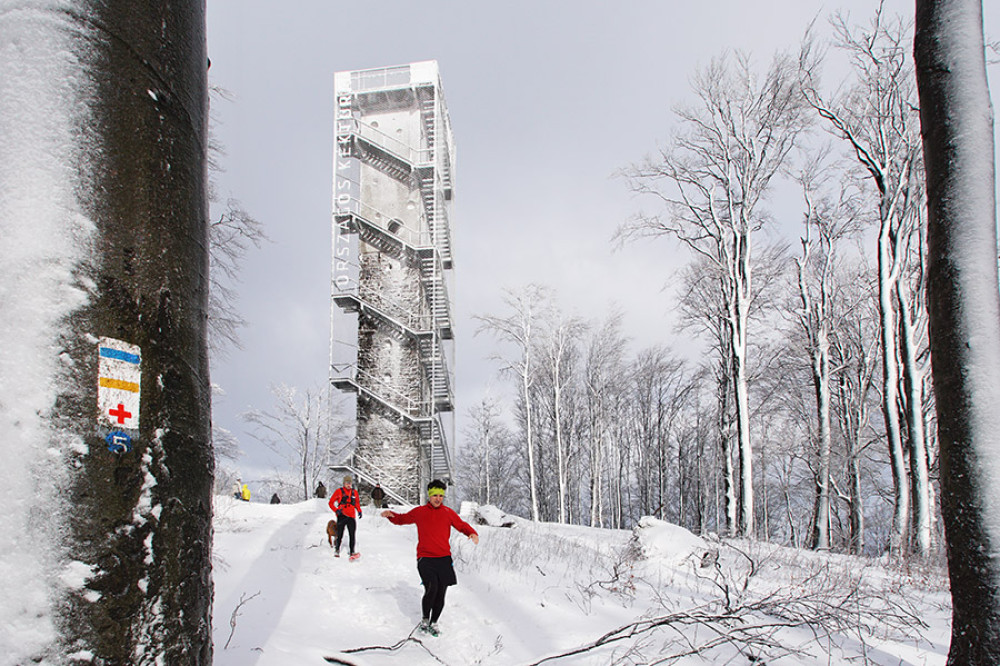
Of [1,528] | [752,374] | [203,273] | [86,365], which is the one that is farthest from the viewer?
[752,374]

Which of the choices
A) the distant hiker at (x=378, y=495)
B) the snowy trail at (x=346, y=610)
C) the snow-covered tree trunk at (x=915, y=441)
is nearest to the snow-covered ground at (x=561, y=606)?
the snowy trail at (x=346, y=610)

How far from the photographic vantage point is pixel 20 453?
1.47 metres

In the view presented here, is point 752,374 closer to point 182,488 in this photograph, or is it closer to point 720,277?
point 720,277

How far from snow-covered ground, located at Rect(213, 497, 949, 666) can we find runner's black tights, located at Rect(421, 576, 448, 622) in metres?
0.25

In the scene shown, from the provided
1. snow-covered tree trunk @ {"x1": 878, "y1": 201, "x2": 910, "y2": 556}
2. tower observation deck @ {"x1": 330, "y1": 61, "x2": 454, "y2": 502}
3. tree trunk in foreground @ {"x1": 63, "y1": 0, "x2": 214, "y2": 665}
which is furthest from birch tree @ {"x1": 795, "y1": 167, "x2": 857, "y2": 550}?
tree trunk in foreground @ {"x1": 63, "y1": 0, "x2": 214, "y2": 665}

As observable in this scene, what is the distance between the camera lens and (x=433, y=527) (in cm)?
675

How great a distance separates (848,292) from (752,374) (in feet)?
15.3

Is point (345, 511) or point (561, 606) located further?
point (345, 511)

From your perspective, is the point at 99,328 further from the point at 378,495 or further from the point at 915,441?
the point at 378,495

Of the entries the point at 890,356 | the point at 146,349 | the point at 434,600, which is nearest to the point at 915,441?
the point at 890,356

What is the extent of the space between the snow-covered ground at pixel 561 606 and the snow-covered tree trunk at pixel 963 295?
2.74 feet

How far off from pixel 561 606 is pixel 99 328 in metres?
6.42

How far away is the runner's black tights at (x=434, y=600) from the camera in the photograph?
20.9 ft

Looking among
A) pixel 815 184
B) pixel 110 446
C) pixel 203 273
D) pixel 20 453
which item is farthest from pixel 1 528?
pixel 815 184
